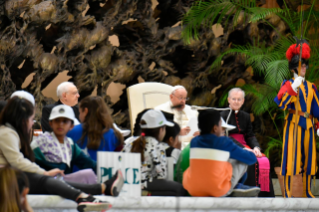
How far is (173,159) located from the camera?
11.8 feet

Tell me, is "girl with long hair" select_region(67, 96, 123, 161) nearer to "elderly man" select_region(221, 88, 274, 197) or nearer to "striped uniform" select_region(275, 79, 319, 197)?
"elderly man" select_region(221, 88, 274, 197)

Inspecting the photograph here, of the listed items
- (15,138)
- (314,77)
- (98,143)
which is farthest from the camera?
(314,77)

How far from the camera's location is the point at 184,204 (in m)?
3.78

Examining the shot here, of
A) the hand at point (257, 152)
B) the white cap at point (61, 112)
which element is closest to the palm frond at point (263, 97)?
the hand at point (257, 152)

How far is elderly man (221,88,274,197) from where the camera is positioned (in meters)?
5.28

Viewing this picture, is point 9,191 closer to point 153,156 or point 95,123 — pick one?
point 153,156

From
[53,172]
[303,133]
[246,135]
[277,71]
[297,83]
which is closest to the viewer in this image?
[53,172]

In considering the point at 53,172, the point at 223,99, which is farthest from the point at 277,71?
the point at 53,172

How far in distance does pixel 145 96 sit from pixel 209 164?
2586 mm

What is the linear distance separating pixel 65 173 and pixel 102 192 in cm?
43

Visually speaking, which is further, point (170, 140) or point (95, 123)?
point (95, 123)

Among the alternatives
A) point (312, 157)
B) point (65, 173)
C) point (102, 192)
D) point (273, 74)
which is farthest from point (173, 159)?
point (273, 74)

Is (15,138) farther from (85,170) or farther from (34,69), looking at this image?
(34,69)

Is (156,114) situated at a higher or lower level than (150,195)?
higher
